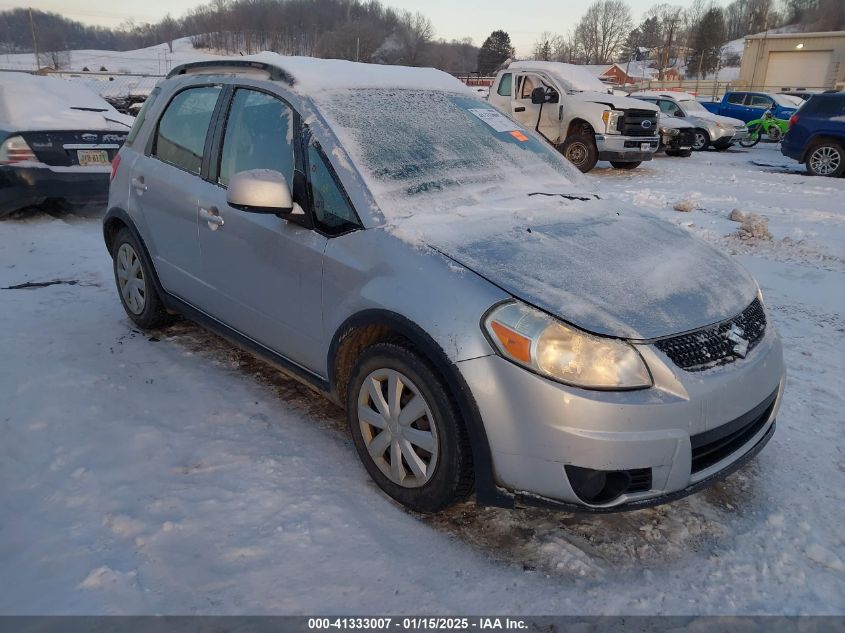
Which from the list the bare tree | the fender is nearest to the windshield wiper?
the fender

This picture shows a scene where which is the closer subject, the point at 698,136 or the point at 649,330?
the point at 649,330

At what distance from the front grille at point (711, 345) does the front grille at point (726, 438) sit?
23 centimetres

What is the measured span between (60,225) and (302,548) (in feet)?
20.4

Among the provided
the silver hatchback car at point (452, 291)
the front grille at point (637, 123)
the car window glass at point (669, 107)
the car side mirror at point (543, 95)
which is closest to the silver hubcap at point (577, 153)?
the front grille at point (637, 123)

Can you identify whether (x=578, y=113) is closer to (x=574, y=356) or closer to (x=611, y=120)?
(x=611, y=120)

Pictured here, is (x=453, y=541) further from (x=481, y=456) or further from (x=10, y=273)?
(x=10, y=273)

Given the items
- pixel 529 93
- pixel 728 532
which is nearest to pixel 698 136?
pixel 529 93

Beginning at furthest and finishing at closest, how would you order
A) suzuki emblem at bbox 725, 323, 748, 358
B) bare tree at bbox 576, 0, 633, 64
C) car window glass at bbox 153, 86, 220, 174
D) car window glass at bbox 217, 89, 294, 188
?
1. bare tree at bbox 576, 0, 633, 64
2. car window glass at bbox 153, 86, 220, 174
3. car window glass at bbox 217, 89, 294, 188
4. suzuki emblem at bbox 725, 323, 748, 358

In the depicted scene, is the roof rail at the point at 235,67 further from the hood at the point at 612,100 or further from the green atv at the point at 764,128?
the green atv at the point at 764,128

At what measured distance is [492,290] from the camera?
2.24 metres

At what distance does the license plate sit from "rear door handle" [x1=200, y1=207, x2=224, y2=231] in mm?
4607

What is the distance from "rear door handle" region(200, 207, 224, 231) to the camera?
329 cm

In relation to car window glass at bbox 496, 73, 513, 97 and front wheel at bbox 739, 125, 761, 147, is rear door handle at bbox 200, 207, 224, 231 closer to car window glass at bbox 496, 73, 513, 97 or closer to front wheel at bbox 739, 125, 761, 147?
car window glass at bbox 496, 73, 513, 97

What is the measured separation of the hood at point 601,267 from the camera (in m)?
2.21
